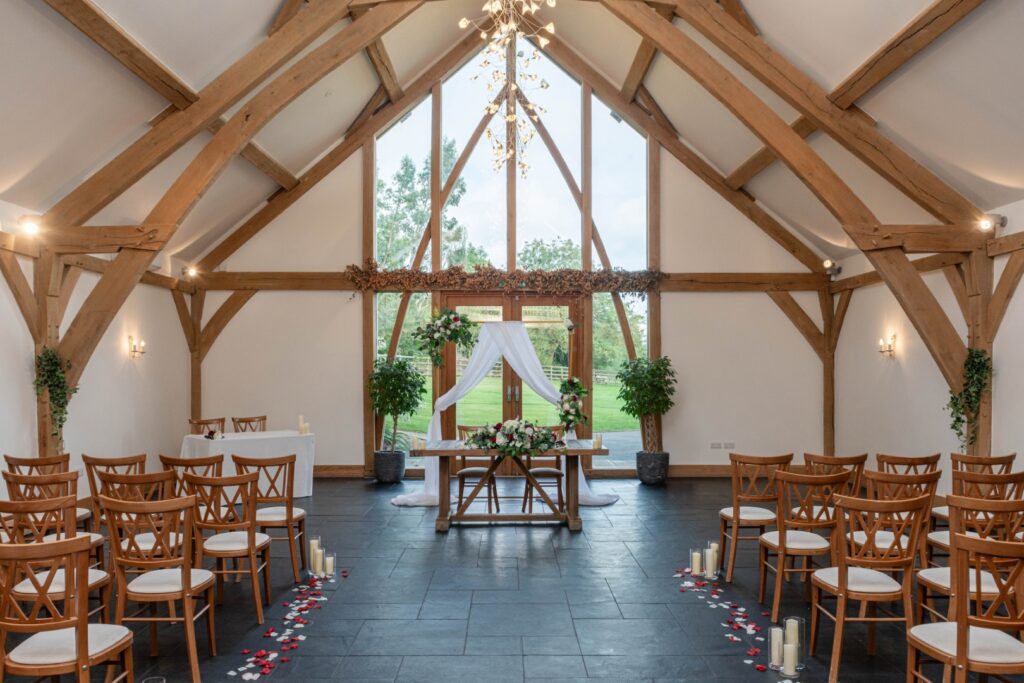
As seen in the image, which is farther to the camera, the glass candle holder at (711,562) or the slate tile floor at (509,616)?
the glass candle holder at (711,562)

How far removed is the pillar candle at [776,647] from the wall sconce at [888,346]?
228 inches

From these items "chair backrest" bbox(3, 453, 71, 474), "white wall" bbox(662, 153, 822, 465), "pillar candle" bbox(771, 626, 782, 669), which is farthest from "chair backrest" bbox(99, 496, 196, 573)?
"white wall" bbox(662, 153, 822, 465)

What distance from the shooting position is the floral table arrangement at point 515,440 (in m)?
6.73

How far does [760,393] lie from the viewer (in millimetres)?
10156

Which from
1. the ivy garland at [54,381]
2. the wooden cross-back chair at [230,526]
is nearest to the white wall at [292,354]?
the ivy garland at [54,381]

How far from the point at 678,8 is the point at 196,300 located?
7.34 meters

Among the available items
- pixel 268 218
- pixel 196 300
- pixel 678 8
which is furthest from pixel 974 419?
pixel 196 300

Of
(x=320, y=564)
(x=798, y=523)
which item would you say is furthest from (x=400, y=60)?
(x=798, y=523)

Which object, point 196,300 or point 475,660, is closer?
point 475,660

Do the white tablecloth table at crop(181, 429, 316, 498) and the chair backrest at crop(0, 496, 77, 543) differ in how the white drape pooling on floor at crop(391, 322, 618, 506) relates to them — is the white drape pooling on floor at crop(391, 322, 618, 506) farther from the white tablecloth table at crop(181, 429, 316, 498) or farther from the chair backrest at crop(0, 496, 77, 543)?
the chair backrest at crop(0, 496, 77, 543)

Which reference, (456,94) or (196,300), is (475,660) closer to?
(196,300)

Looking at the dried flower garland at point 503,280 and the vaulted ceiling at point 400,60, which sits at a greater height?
the vaulted ceiling at point 400,60

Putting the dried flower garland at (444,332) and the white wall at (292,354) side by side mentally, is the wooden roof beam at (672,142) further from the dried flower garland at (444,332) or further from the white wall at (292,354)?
the white wall at (292,354)

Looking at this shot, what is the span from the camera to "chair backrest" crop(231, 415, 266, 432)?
920 cm
